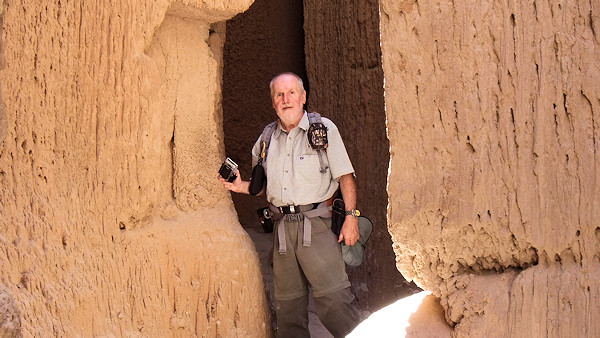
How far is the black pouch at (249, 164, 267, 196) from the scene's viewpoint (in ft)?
14.5

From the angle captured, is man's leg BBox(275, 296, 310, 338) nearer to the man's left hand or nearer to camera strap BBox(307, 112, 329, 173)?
the man's left hand

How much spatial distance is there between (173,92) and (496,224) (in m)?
2.12

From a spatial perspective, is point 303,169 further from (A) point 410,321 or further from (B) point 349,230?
(A) point 410,321

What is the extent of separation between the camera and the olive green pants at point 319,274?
14.2 ft

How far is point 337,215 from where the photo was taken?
14.2 ft

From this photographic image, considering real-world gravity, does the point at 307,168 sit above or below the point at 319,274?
above

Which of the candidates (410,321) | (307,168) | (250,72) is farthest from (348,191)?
(250,72)

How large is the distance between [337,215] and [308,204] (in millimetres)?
184

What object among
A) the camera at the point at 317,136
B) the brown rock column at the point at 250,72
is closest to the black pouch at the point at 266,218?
the camera at the point at 317,136

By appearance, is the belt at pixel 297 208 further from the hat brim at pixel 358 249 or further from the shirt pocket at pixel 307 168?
the hat brim at pixel 358 249

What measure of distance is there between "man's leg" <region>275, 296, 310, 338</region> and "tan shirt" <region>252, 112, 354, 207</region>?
2.05 feet

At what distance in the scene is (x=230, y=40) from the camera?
667 cm

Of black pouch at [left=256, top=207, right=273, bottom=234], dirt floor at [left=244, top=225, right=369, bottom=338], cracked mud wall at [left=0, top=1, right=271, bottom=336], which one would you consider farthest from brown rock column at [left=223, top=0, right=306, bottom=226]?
black pouch at [left=256, top=207, right=273, bottom=234]

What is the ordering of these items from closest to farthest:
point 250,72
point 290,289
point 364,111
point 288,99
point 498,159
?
point 498,159 → point 288,99 → point 290,289 → point 364,111 → point 250,72
